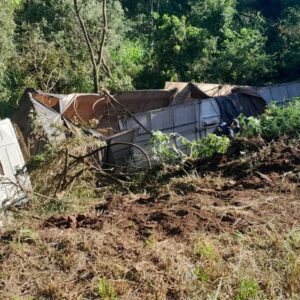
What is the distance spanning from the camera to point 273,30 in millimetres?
22266

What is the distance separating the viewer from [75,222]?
15.3 feet

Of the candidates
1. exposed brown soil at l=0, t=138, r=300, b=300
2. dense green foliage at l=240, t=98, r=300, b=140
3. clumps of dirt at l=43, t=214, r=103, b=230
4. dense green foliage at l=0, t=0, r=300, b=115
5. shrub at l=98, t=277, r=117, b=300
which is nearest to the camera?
shrub at l=98, t=277, r=117, b=300

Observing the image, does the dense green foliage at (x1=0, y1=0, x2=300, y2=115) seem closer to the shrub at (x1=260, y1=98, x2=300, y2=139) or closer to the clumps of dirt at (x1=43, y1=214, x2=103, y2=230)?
the shrub at (x1=260, y1=98, x2=300, y2=139)

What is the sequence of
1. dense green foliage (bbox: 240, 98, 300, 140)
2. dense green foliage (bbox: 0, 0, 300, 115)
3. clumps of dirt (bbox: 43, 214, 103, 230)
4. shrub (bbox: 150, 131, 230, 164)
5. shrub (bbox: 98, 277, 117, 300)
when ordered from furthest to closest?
1. dense green foliage (bbox: 0, 0, 300, 115)
2. dense green foliage (bbox: 240, 98, 300, 140)
3. shrub (bbox: 150, 131, 230, 164)
4. clumps of dirt (bbox: 43, 214, 103, 230)
5. shrub (bbox: 98, 277, 117, 300)

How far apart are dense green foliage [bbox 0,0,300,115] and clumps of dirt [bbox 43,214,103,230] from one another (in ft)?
38.1

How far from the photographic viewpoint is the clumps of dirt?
4590 millimetres

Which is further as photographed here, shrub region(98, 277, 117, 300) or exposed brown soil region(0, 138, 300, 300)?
exposed brown soil region(0, 138, 300, 300)

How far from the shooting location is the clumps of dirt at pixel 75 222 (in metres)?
4.59

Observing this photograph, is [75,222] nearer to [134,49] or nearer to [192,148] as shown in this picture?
[192,148]

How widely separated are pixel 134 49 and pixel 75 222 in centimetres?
1721

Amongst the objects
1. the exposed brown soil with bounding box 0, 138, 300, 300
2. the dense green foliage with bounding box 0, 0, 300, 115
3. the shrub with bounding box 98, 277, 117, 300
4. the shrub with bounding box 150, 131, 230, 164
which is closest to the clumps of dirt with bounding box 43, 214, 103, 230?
the exposed brown soil with bounding box 0, 138, 300, 300

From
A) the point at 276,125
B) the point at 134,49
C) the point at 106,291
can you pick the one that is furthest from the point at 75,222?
the point at 134,49

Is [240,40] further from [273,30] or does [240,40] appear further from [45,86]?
[45,86]

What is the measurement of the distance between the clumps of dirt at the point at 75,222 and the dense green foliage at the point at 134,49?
38.1ft
